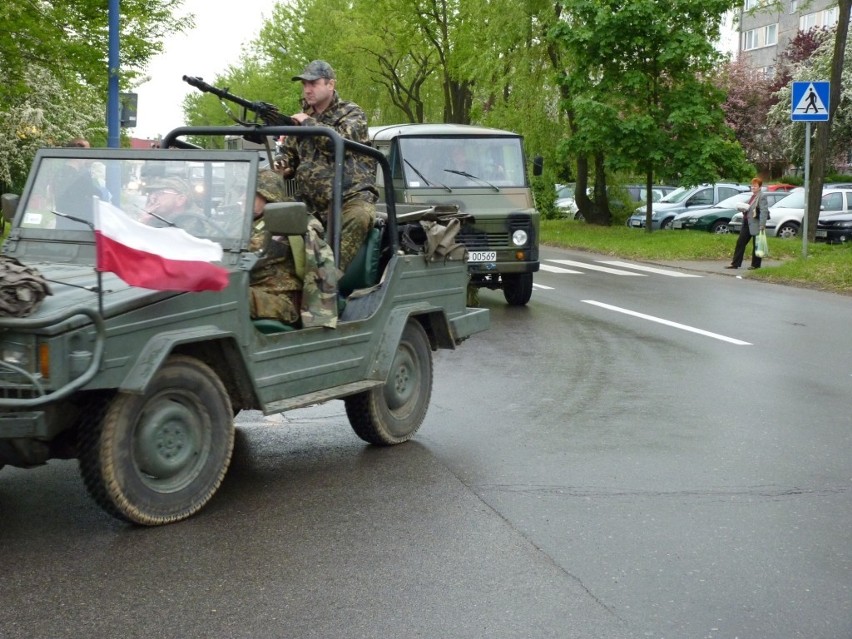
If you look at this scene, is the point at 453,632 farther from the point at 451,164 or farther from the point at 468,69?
the point at 468,69

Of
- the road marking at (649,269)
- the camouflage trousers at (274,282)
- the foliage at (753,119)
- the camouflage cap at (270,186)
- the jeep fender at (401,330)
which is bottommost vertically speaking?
the road marking at (649,269)

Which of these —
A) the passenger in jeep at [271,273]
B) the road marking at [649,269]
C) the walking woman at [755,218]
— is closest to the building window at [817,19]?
the road marking at [649,269]

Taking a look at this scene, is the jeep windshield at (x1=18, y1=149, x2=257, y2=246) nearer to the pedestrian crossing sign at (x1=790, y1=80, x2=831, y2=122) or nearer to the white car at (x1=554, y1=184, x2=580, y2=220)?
the pedestrian crossing sign at (x1=790, y1=80, x2=831, y2=122)

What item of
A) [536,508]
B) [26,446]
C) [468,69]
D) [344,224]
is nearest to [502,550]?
[536,508]

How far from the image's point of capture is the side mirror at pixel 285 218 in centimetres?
560

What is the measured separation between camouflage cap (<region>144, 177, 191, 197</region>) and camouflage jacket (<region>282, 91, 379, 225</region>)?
3.64 ft

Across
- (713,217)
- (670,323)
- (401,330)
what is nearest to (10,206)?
(401,330)

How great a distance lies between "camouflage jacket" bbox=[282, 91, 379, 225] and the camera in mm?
7098

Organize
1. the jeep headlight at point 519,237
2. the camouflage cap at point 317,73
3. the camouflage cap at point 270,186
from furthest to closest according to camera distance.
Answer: the jeep headlight at point 519,237, the camouflage cap at point 317,73, the camouflage cap at point 270,186

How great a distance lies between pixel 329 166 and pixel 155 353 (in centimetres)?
230

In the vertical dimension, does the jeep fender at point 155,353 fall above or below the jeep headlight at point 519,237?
below

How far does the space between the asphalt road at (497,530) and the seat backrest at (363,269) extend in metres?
0.98

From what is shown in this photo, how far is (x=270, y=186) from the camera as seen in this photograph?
6.28 m

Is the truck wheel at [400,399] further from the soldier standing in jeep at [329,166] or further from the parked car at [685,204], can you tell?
the parked car at [685,204]
